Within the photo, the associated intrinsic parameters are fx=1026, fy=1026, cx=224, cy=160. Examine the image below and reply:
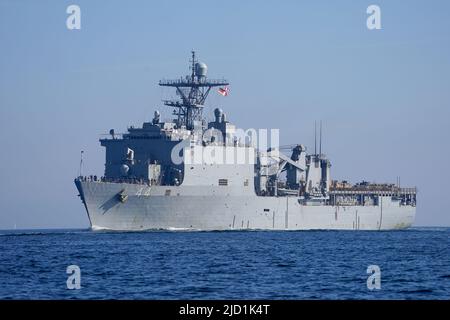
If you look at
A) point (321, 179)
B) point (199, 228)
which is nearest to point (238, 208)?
point (199, 228)

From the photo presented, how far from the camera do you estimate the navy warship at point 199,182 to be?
6962cm

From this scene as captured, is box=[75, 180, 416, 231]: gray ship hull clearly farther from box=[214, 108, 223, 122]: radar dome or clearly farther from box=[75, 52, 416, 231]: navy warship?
box=[214, 108, 223, 122]: radar dome

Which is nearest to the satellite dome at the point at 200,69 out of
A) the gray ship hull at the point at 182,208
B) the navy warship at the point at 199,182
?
the navy warship at the point at 199,182

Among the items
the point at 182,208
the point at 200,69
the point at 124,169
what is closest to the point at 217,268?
the point at 182,208

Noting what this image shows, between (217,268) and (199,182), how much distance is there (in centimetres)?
2968

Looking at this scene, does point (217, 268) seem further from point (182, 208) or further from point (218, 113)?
point (218, 113)

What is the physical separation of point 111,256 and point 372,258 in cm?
1270

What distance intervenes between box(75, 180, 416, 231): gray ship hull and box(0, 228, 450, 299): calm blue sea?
4215mm

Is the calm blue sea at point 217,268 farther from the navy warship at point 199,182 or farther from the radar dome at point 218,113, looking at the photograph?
the radar dome at point 218,113

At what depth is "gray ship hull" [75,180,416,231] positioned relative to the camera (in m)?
68.9

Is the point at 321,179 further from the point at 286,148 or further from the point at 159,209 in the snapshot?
the point at 159,209

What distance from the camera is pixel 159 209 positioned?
69.9 m

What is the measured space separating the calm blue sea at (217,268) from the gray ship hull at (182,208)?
166 inches

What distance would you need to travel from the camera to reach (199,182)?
72.1 metres
